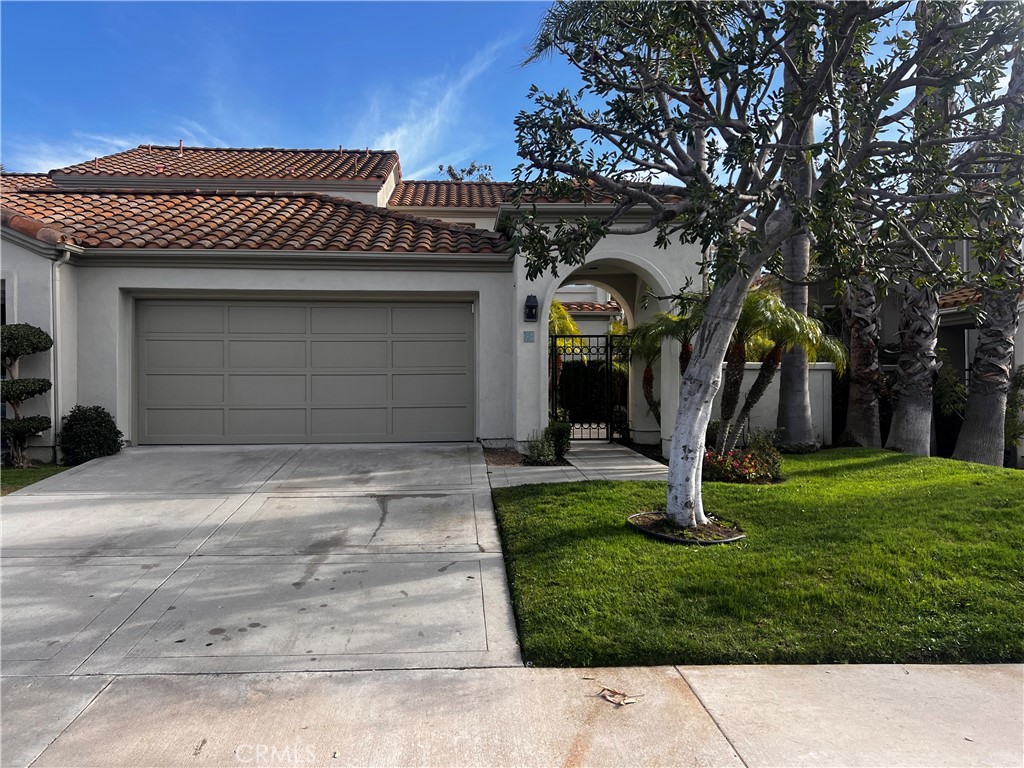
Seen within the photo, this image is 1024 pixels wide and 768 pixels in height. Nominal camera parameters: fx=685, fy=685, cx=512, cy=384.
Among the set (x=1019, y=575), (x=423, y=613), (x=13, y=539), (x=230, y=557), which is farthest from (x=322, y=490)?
(x=1019, y=575)

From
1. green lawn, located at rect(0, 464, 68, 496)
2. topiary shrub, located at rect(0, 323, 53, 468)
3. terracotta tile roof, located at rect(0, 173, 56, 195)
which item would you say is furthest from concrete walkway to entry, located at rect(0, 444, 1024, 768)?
terracotta tile roof, located at rect(0, 173, 56, 195)

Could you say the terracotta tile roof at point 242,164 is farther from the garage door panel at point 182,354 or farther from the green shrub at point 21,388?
the green shrub at point 21,388

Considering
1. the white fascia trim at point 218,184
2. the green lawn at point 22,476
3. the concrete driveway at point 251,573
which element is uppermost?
the white fascia trim at point 218,184

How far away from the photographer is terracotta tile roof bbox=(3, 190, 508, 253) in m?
10.9

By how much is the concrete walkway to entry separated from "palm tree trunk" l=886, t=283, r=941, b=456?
331 inches

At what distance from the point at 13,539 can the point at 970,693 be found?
776 centimetres

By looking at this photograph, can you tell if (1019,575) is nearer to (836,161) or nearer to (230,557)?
(836,161)

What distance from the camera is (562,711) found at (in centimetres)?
362

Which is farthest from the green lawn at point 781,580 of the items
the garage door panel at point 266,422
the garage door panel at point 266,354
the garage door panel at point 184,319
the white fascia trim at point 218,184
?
the white fascia trim at point 218,184

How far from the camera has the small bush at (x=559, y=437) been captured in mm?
10445

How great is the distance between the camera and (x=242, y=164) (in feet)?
61.6

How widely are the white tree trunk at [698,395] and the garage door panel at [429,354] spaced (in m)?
5.94

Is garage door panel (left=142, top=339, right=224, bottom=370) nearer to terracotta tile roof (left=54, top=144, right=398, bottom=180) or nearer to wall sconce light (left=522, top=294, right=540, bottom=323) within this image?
wall sconce light (left=522, top=294, right=540, bottom=323)

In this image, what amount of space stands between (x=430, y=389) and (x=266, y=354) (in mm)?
2792
